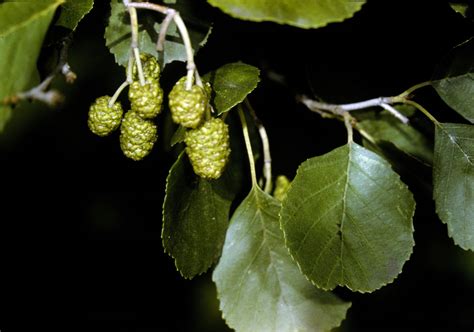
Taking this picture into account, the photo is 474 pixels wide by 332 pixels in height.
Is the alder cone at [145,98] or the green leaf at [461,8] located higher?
the green leaf at [461,8]

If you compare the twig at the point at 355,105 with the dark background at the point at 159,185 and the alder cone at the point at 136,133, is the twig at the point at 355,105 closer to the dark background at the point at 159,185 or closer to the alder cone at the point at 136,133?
the dark background at the point at 159,185

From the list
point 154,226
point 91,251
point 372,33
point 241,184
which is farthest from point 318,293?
point 91,251

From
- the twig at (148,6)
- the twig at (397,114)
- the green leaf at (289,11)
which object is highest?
the green leaf at (289,11)

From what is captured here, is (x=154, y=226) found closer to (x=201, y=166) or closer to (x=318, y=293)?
(x=318, y=293)

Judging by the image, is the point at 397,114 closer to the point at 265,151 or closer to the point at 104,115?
the point at 265,151

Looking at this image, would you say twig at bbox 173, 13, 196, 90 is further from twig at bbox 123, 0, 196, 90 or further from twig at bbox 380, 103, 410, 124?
twig at bbox 380, 103, 410, 124

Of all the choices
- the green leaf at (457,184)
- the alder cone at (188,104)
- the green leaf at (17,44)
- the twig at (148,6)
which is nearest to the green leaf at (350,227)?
the green leaf at (457,184)

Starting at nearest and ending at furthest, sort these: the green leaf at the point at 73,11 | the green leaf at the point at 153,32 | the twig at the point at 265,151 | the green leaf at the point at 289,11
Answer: the green leaf at the point at 289,11 → the green leaf at the point at 73,11 → the green leaf at the point at 153,32 → the twig at the point at 265,151
